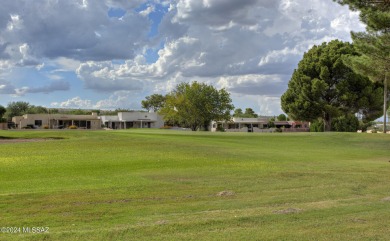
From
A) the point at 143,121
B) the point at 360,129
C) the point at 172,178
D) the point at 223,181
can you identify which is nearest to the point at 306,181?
the point at 223,181

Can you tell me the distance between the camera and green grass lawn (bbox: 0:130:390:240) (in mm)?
7844

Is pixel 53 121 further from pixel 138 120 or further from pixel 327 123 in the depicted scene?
pixel 327 123

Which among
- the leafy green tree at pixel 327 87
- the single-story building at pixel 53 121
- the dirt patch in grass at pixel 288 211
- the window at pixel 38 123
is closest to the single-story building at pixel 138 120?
the single-story building at pixel 53 121

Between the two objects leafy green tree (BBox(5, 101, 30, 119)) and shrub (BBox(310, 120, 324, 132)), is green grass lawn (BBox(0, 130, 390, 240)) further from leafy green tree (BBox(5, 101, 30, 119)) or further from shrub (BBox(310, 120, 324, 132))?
leafy green tree (BBox(5, 101, 30, 119))

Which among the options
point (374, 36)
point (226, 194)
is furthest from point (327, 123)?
point (226, 194)

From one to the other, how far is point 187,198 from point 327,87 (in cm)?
5361

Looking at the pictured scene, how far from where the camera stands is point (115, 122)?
110 meters

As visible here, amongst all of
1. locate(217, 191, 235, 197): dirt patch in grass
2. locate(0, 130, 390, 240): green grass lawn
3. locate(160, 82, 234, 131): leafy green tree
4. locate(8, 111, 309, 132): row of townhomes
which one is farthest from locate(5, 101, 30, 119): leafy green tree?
locate(217, 191, 235, 197): dirt patch in grass

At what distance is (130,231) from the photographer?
7.77 metres

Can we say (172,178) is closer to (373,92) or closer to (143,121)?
(373,92)

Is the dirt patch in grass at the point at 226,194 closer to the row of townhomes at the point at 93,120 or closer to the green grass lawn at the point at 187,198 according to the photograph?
the green grass lawn at the point at 187,198

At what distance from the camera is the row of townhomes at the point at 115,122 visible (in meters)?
93.9

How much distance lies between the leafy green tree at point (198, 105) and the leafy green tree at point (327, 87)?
17886mm

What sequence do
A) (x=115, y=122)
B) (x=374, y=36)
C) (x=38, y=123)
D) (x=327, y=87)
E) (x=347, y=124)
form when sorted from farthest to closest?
(x=115, y=122) → (x=38, y=123) → (x=347, y=124) → (x=327, y=87) → (x=374, y=36)
